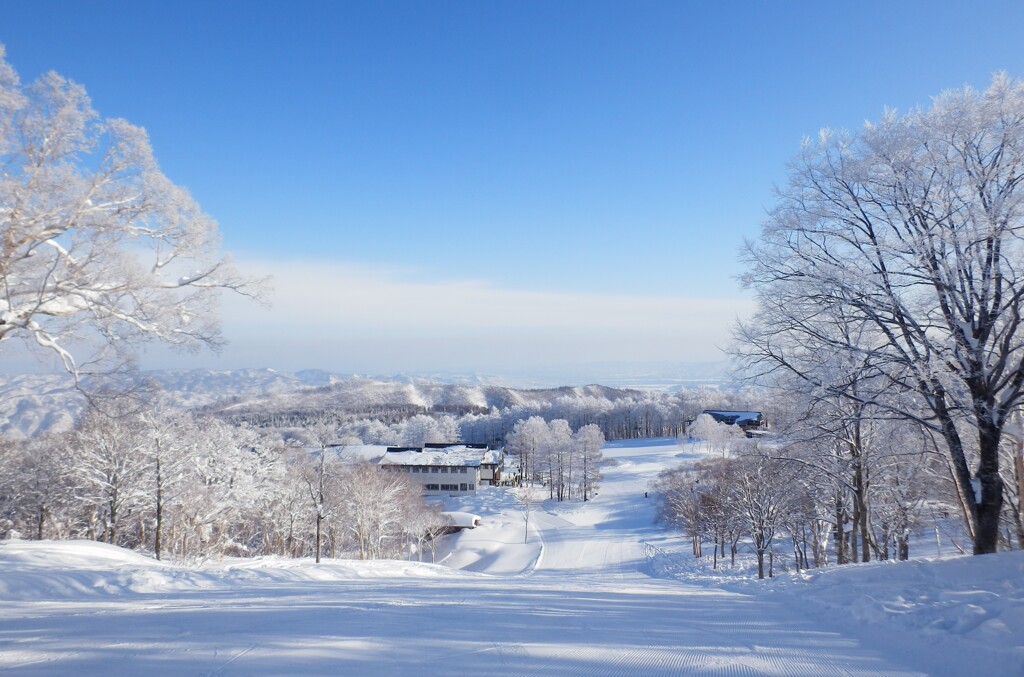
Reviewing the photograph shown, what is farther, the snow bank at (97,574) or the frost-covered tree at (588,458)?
the frost-covered tree at (588,458)

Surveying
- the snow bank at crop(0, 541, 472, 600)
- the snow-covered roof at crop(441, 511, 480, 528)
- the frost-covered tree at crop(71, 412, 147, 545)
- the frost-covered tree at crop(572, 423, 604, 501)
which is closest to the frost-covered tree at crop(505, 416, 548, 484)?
the frost-covered tree at crop(572, 423, 604, 501)

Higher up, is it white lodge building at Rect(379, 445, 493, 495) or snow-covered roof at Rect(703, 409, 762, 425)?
snow-covered roof at Rect(703, 409, 762, 425)

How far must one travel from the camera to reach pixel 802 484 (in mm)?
19234

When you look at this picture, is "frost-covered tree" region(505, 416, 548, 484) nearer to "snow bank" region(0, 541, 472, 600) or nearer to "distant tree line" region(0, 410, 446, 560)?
"distant tree line" region(0, 410, 446, 560)

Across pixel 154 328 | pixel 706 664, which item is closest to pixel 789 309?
pixel 706 664

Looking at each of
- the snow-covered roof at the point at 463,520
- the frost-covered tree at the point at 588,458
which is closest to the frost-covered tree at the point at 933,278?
the snow-covered roof at the point at 463,520

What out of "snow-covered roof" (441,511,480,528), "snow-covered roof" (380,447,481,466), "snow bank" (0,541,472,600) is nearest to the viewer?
"snow bank" (0,541,472,600)

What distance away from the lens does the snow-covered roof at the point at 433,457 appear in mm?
69312

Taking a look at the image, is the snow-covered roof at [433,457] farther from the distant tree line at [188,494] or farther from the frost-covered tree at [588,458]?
the distant tree line at [188,494]

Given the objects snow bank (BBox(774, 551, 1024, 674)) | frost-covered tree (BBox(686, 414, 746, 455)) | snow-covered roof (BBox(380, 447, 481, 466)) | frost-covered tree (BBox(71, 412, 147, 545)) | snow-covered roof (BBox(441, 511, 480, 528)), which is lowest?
snow-covered roof (BBox(441, 511, 480, 528))

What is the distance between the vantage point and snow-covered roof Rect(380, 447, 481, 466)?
6931cm

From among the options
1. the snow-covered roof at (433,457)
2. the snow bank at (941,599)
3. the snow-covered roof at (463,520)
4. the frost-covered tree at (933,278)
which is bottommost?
the snow-covered roof at (463,520)

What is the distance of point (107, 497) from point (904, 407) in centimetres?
3250

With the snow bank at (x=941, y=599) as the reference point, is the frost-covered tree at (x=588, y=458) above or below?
below
